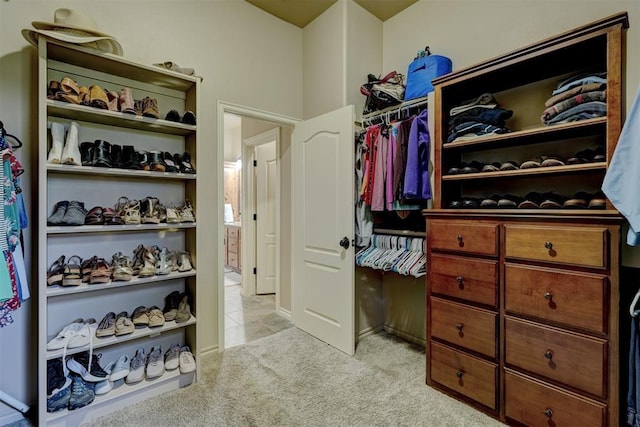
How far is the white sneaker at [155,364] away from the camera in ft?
6.37

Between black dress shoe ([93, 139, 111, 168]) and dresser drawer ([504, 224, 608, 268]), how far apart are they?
7.52 ft

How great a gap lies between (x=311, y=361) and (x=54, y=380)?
1.57m

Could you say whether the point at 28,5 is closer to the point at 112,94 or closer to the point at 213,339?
the point at 112,94

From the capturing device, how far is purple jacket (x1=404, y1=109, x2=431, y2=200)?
2150 millimetres

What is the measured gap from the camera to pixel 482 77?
1.95 m

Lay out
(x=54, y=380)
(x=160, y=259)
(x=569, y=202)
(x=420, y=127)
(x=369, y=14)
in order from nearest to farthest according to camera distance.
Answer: (x=569, y=202) → (x=54, y=380) → (x=160, y=259) → (x=420, y=127) → (x=369, y=14)

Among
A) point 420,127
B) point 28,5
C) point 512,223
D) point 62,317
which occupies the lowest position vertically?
point 62,317

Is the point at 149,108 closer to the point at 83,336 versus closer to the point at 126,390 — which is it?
the point at 83,336

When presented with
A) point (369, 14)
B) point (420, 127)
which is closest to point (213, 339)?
point (420, 127)

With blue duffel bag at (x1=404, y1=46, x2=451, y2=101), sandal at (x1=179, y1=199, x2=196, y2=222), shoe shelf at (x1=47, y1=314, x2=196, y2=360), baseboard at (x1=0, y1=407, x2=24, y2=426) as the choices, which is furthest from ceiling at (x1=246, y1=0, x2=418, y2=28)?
baseboard at (x1=0, y1=407, x2=24, y2=426)

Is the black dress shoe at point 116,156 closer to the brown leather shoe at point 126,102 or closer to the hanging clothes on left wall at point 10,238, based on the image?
the brown leather shoe at point 126,102

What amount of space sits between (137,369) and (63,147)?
140cm

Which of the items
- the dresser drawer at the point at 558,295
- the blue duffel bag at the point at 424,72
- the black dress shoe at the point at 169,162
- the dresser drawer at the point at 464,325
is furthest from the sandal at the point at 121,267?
the blue duffel bag at the point at 424,72

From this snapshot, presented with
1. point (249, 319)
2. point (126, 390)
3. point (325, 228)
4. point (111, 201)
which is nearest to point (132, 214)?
point (111, 201)
